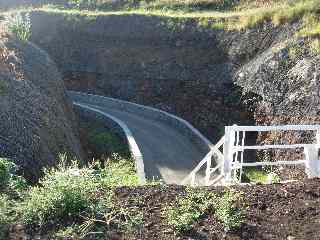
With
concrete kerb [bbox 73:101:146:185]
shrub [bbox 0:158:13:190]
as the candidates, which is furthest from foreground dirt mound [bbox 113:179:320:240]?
concrete kerb [bbox 73:101:146:185]

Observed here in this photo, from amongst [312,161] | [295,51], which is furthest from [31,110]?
[295,51]

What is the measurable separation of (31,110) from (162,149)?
8.56m

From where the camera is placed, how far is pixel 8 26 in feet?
72.5

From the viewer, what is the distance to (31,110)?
14.0 metres

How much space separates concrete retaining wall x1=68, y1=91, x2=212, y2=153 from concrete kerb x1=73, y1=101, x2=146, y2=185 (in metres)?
0.83

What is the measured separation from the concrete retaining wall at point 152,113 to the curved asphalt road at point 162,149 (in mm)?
205

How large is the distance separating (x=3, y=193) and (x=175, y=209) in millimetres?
2424

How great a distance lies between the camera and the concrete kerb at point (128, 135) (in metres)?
17.0

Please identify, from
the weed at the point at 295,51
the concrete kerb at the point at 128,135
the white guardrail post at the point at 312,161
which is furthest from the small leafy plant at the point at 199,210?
the weed at the point at 295,51

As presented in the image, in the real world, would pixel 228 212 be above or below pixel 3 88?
below

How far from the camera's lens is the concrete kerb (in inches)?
670

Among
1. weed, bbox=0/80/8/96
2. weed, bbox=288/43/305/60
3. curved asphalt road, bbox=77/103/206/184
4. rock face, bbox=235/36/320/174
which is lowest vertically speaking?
curved asphalt road, bbox=77/103/206/184

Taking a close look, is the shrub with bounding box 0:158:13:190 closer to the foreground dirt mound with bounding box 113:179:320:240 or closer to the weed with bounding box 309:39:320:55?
the foreground dirt mound with bounding box 113:179:320:240

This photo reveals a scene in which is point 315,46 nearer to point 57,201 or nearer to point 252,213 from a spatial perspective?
point 252,213
